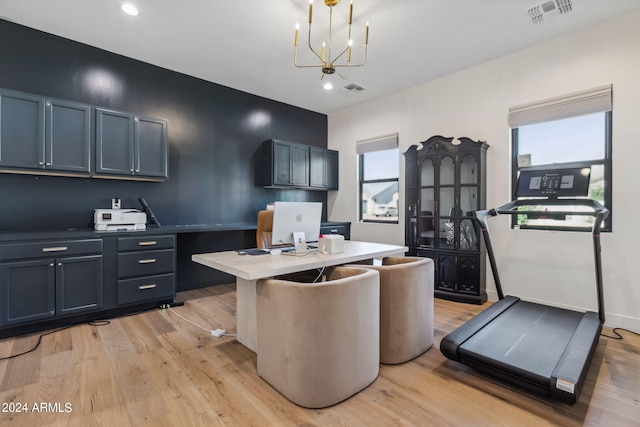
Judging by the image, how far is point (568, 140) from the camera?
10.8 ft

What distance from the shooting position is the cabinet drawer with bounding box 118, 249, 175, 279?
3174 mm

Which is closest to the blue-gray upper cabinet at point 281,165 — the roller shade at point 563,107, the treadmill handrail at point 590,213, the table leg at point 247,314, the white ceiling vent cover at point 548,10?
the table leg at point 247,314

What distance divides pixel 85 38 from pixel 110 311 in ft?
9.70

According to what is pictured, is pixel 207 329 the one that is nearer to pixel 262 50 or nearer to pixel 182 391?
pixel 182 391

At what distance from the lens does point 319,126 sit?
5887 millimetres

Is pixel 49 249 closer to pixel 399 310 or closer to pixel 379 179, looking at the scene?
pixel 399 310

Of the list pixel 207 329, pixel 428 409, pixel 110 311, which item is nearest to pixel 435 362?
pixel 428 409

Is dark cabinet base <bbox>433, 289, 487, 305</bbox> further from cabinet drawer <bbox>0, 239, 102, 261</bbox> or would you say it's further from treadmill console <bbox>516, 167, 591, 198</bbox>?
cabinet drawer <bbox>0, 239, 102, 261</bbox>

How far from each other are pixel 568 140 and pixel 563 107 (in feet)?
1.19

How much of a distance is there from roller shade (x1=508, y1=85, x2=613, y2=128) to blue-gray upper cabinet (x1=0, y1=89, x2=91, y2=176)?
476cm

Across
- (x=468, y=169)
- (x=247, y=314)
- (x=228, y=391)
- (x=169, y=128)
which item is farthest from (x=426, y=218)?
(x=169, y=128)

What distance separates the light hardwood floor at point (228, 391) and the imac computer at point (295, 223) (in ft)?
3.13

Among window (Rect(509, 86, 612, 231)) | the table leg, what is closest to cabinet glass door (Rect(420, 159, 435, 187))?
window (Rect(509, 86, 612, 231))

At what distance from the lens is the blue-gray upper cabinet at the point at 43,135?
2781mm
